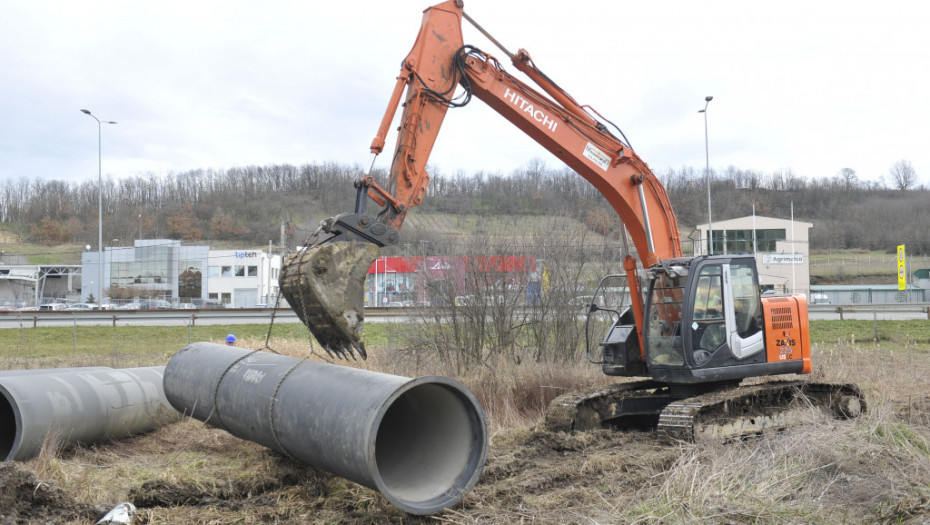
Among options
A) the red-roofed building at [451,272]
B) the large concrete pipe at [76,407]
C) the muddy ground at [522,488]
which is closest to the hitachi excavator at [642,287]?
the muddy ground at [522,488]

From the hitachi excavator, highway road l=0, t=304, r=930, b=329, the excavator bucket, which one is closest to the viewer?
the excavator bucket

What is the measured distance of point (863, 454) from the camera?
667cm

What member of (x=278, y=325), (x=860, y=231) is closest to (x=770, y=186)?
(x=860, y=231)

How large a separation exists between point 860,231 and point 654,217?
3530 inches

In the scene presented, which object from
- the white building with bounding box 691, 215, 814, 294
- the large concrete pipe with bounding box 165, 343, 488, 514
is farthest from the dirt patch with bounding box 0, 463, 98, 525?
the white building with bounding box 691, 215, 814, 294

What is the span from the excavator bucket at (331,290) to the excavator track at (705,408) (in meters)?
3.69

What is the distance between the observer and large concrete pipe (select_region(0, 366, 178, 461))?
24.2ft

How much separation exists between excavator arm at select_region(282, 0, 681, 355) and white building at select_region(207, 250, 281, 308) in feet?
185

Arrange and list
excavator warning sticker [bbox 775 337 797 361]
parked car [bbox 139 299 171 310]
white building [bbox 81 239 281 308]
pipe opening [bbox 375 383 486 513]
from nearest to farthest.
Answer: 1. pipe opening [bbox 375 383 486 513]
2. excavator warning sticker [bbox 775 337 797 361]
3. parked car [bbox 139 299 171 310]
4. white building [bbox 81 239 281 308]

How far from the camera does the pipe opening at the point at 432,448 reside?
5.80 meters

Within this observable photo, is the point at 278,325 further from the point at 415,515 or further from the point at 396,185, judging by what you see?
the point at 415,515

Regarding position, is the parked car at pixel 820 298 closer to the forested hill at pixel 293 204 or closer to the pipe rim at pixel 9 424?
the forested hill at pixel 293 204

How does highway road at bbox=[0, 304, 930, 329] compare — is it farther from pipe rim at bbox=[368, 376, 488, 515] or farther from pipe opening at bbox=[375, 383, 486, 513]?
pipe rim at bbox=[368, 376, 488, 515]

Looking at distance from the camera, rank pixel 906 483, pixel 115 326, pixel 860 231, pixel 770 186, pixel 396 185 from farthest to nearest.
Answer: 1. pixel 770 186
2. pixel 860 231
3. pixel 115 326
4. pixel 396 185
5. pixel 906 483
